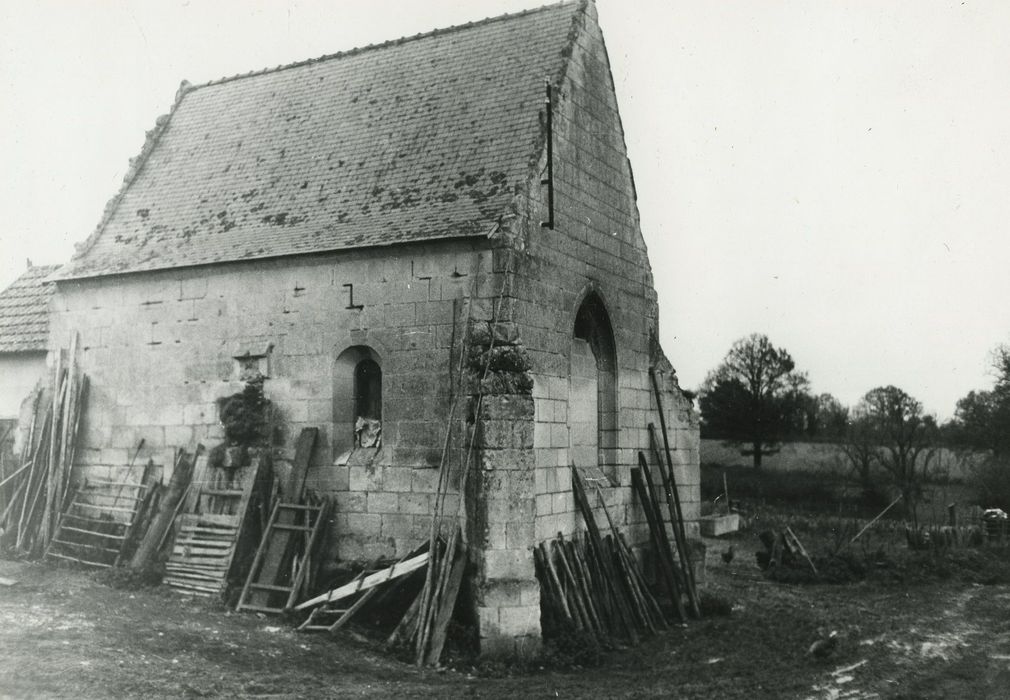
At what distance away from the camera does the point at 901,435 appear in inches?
1544

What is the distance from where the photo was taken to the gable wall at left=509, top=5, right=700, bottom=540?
12.5 metres

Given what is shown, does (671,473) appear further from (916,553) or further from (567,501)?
(916,553)

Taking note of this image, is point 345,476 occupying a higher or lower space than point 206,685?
higher

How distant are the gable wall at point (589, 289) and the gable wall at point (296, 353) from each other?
1.36 metres

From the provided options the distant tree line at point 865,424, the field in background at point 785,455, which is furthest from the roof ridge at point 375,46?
the field in background at point 785,455

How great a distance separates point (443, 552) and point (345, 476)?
6.99 feet

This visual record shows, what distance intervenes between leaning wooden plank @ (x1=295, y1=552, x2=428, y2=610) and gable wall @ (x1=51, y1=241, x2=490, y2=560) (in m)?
0.58

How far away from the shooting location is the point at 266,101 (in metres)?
17.3

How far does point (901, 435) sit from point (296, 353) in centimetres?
3324

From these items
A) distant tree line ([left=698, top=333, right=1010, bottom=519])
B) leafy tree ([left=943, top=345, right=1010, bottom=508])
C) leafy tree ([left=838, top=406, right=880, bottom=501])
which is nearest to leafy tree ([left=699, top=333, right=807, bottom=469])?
distant tree line ([left=698, top=333, right=1010, bottom=519])

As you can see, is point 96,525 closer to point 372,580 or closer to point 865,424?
point 372,580

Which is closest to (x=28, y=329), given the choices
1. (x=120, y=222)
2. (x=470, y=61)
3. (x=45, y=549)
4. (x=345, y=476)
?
(x=120, y=222)

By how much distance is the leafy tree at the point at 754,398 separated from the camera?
49.6m

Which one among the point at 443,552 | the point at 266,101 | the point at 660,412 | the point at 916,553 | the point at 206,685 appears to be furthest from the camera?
the point at 916,553
